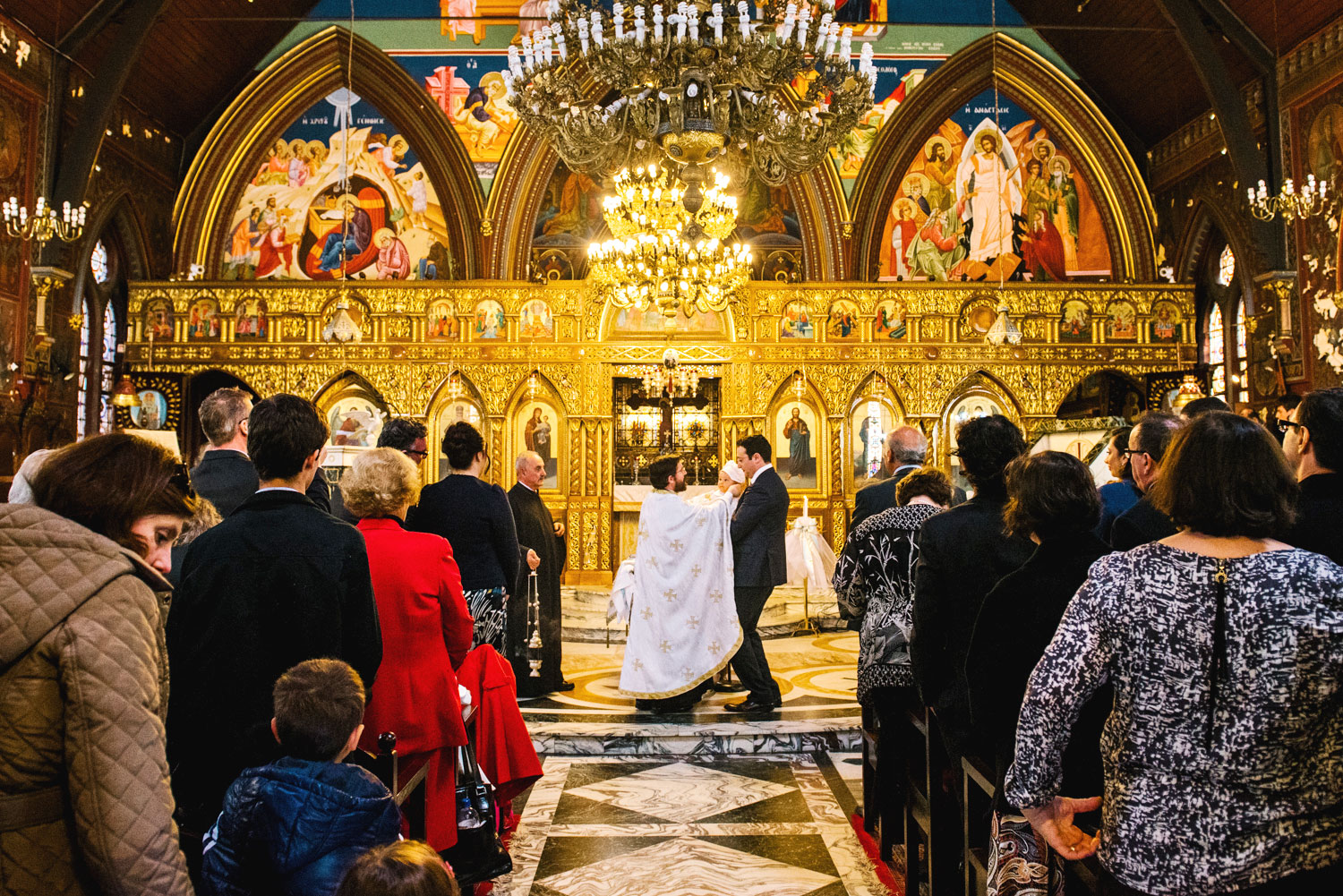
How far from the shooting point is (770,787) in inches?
210

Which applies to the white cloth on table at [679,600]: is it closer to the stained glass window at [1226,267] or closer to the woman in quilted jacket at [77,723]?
the woman in quilted jacket at [77,723]

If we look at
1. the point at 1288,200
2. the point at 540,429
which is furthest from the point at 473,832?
the point at 540,429

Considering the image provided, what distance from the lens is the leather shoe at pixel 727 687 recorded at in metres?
7.39

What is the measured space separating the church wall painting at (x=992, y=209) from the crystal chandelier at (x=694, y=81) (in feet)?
23.5

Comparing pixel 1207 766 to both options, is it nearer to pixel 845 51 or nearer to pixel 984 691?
pixel 984 691

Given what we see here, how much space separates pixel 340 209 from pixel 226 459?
13.0 meters

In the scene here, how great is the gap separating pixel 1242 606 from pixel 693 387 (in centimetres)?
1352

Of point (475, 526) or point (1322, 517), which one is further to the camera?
point (475, 526)

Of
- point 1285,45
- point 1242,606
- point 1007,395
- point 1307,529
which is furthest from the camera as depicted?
point 1007,395

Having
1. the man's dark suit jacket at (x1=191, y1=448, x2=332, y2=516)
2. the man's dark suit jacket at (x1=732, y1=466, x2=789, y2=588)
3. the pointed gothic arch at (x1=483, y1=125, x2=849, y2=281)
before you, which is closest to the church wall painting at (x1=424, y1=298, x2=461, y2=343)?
the pointed gothic arch at (x1=483, y1=125, x2=849, y2=281)

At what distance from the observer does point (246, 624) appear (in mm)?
2551

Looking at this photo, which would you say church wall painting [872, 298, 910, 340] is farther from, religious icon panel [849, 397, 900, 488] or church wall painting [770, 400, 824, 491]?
church wall painting [770, 400, 824, 491]

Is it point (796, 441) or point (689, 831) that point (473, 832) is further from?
point (796, 441)

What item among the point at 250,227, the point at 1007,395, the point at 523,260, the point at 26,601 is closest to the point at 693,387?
the point at 523,260
